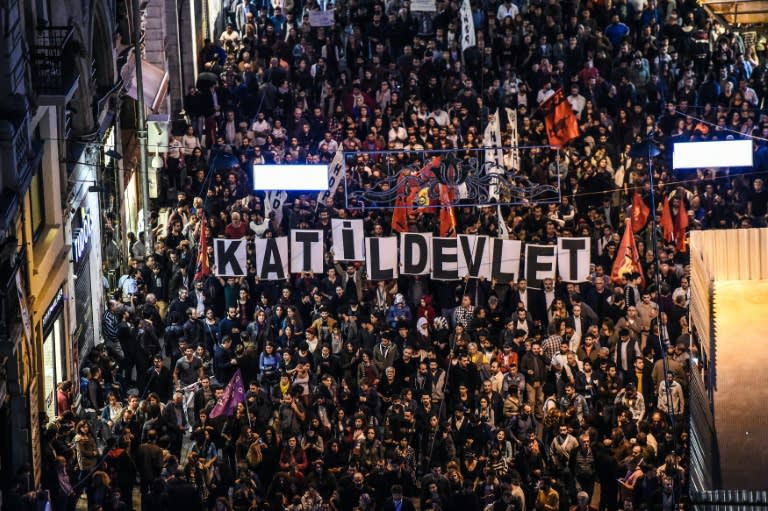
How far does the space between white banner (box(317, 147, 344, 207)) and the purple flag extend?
6.84 meters

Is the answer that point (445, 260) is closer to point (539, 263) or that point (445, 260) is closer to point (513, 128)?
point (539, 263)

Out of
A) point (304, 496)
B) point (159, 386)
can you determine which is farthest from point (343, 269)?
point (304, 496)

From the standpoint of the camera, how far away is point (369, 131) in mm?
37812

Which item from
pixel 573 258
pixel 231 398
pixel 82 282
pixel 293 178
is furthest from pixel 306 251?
pixel 231 398

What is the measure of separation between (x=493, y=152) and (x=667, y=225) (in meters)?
3.71

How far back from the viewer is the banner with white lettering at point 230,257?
32.5 m

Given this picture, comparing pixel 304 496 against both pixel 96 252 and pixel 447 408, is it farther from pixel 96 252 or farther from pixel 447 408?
pixel 96 252

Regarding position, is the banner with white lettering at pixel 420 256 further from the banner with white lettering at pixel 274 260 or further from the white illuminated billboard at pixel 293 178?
the white illuminated billboard at pixel 293 178

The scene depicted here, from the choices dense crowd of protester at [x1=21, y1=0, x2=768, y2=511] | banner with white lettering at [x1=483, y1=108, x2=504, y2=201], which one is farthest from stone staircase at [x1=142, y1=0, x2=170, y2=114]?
banner with white lettering at [x1=483, y1=108, x2=504, y2=201]

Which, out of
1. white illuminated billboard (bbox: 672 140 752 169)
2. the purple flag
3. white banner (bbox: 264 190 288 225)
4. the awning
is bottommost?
the purple flag

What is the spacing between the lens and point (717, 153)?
33094 millimetres

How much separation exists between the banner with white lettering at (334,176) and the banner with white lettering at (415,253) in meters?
2.80

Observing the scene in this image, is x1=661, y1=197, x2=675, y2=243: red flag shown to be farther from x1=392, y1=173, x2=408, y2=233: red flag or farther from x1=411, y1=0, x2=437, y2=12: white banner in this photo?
x1=411, y1=0, x2=437, y2=12: white banner

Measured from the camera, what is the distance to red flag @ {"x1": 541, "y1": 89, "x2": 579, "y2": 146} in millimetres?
37031
